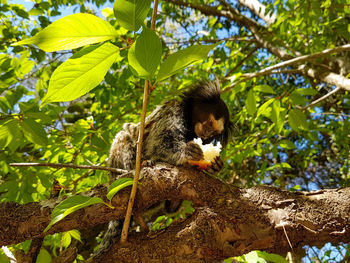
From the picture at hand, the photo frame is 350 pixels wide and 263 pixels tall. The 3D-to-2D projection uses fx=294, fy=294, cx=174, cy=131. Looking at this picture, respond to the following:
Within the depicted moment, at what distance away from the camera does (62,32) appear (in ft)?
2.41

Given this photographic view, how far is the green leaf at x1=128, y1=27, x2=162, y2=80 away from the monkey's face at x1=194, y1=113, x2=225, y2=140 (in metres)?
1.89

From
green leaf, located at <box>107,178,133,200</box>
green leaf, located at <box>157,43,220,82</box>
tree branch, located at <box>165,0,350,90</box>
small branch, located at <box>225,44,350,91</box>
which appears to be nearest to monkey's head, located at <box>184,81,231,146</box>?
small branch, located at <box>225,44,350,91</box>

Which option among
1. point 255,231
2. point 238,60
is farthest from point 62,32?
point 238,60

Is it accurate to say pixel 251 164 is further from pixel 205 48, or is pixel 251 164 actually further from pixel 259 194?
pixel 205 48

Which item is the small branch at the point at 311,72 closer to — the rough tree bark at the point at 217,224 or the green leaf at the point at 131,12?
the rough tree bark at the point at 217,224

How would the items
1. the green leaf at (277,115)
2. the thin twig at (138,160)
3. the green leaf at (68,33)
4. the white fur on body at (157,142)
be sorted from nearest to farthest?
1. the green leaf at (68,33)
2. the thin twig at (138,160)
3. the green leaf at (277,115)
4. the white fur on body at (157,142)

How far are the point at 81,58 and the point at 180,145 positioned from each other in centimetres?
152

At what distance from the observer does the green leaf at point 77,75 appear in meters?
0.77

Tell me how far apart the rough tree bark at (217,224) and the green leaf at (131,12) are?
0.86m

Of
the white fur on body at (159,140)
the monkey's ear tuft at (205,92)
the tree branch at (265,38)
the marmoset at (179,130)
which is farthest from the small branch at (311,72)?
the white fur on body at (159,140)

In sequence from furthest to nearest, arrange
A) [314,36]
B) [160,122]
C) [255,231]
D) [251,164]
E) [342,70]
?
[251,164], [342,70], [314,36], [160,122], [255,231]

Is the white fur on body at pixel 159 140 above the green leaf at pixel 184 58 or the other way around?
the other way around

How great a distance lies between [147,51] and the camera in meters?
0.74

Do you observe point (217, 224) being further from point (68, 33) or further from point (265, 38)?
point (265, 38)
